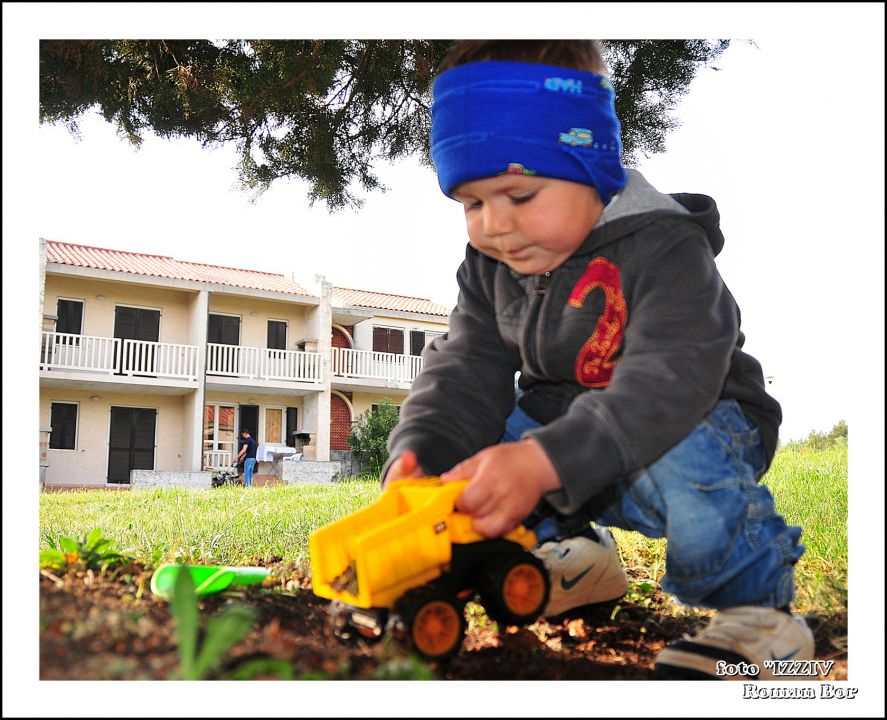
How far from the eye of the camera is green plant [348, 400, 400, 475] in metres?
4.14

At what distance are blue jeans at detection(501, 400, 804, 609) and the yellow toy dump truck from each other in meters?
0.19

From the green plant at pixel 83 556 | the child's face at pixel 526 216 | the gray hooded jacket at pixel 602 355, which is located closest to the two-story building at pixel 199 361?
the green plant at pixel 83 556

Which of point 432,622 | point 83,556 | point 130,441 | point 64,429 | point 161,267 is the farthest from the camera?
point 161,267

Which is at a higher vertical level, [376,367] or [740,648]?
[376,367]

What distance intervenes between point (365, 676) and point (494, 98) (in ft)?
2.29

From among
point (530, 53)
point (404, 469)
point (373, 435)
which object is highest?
point (530, 53)

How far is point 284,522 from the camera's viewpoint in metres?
1.96

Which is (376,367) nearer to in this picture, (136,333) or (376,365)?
(376,365)

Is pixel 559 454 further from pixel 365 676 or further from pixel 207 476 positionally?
pixel 207 476

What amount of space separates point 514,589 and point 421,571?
0.12 meters

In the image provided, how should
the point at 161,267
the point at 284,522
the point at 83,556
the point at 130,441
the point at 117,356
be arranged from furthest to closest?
the point at 161,267 < the point at 130,441 < the point at 117,356 < the point at 284,522 < the point at 83,556

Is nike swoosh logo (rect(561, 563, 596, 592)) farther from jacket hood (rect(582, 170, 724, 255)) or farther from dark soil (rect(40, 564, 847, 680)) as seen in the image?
jacket hood (rect(582, 170, 724, 255))

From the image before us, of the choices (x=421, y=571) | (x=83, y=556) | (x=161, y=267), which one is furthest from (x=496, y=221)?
(x=161, y=267)

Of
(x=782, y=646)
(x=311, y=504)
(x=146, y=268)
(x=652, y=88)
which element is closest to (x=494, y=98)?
(x=782, y=646)
